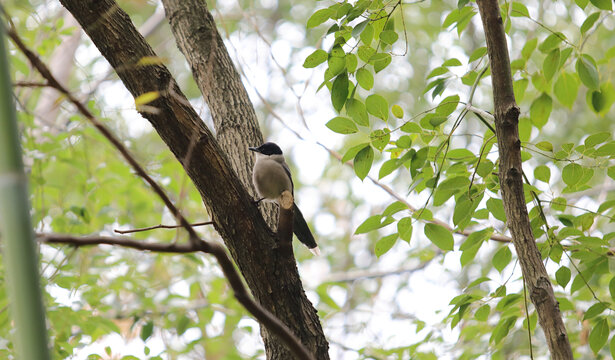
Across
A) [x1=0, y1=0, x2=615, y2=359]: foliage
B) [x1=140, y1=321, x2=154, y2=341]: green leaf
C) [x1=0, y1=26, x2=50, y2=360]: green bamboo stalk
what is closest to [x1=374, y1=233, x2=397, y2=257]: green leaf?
[x1=0, y1=0, x2=615, y2=359]: foliage

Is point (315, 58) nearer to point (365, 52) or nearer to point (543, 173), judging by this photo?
point (365, 52)

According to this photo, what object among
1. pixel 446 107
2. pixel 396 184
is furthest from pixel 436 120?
pixel 396 184

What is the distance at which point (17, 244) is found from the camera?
1.00 m

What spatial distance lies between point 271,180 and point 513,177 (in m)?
1.90

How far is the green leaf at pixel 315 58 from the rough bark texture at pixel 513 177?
28.8 inches

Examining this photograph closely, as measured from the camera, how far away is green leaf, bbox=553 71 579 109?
3219 mm

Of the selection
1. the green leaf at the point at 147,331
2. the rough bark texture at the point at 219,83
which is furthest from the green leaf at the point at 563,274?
the green leaf at the point at 147,331

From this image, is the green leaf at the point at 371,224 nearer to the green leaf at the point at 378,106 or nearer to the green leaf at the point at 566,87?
the green leaf at the point at 378,106

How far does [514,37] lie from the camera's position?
9.20m

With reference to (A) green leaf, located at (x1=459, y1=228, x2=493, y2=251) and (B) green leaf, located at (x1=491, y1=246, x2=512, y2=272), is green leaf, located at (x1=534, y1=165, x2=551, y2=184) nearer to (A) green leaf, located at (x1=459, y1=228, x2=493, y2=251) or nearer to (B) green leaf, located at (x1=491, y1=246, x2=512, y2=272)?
(A) green leaf, located at (x1=459, y1=228, x2=493, y2=251)

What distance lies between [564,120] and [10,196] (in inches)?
382

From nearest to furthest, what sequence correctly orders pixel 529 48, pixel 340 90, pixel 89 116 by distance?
pixel 89 116
pixel 340 90
pixel 529 48

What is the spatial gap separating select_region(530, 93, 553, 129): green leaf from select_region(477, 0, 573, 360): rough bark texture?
3.24 feet

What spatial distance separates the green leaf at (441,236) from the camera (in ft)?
8.68
